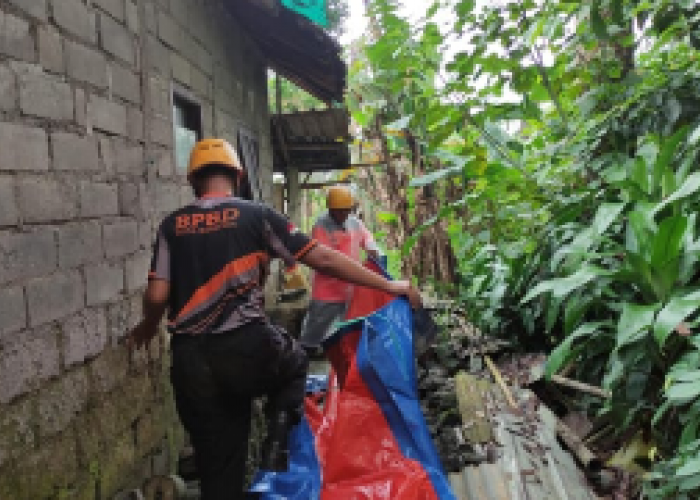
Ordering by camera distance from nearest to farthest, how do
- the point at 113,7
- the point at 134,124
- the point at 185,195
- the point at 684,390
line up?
the point at 684,390 → the point at 113,7 → the point at 134,124 → the point at 185,195

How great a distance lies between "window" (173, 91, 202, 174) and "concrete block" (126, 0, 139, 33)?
573 mm

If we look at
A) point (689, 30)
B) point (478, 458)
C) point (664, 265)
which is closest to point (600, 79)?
point (689, 30)

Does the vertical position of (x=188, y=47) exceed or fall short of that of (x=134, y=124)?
it exceeds it

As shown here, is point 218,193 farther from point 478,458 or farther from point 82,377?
point 478,458

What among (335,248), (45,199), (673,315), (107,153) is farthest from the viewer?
(335,248)

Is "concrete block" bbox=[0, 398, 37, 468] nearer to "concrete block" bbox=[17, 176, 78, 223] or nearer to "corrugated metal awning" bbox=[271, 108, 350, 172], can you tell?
"concrete block" bbox=[17, 176, 78, 223]

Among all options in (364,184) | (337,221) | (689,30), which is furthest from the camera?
(364,184)

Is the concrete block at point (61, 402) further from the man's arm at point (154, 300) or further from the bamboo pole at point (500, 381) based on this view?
the bamboo pole at point (500, 381)

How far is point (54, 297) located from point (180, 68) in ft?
6.63

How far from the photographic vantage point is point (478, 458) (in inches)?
93.0

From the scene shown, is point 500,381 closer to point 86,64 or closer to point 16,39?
point 86,64

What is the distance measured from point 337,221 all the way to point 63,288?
2.47m

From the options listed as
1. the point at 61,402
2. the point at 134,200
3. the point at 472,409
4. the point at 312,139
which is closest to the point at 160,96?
the point at 134,200

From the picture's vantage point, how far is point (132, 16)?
2707mm
